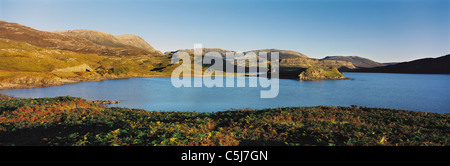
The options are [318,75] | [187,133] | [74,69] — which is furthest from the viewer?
[318,75]

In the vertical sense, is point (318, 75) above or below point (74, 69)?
below

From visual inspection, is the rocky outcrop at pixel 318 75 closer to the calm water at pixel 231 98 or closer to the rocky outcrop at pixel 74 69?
the calm water at pixel 231 98

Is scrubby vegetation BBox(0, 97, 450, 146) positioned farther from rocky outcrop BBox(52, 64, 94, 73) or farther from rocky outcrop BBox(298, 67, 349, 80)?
rocky outcrop BBox(298, 67, 349, 80)

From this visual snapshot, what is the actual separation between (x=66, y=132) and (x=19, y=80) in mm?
102584

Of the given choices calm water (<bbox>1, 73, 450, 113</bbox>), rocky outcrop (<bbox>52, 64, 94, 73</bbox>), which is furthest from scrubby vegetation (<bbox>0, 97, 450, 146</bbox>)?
rocky outcrop (<bbox>52, 64, 94, 73</bbox>)

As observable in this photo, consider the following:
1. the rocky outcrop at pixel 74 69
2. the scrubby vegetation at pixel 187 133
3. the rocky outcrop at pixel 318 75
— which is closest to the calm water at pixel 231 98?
the scrubby vegetation at pixel 187 133

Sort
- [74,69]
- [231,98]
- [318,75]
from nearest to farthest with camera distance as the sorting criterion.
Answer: [231,98] < [74,69] < [318,75]

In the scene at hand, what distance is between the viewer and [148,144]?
11664 millimetres

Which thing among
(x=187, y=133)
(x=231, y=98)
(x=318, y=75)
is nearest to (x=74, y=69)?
(x=231, y=98)

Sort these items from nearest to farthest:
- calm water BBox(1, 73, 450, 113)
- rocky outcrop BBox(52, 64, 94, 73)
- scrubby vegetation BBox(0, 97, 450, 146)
Result: 1. scrubby vegetation BBox(0, 97, 450, 146)
2. calm water BBox(1, 73, 450, 113)
3. rocky outcrop BBox(52, 64, 94, 73)

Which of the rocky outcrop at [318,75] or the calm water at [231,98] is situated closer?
the calm water at [231,98]

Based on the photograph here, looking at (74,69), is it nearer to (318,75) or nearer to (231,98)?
(231,98)

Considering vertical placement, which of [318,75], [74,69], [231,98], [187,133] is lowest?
[231,98]
